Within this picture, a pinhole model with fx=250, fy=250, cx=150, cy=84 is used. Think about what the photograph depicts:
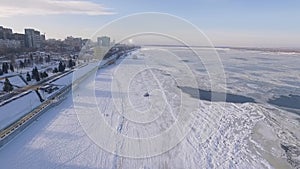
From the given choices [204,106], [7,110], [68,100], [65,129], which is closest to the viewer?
[65,129]

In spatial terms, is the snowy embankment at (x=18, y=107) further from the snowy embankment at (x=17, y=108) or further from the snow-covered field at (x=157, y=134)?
the snow-covered field at (x=157, y=134)

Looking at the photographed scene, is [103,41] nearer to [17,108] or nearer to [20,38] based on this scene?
[20,38]

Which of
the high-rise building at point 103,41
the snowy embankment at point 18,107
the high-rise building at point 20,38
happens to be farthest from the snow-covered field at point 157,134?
the high-rise building at point 20,38

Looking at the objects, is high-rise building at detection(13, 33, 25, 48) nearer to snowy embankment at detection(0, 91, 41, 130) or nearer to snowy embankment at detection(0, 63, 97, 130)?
snowy embankment at detection(0, 63, 97, 130)

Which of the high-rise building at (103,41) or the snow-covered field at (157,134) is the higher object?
the high-rise building at (103,41)

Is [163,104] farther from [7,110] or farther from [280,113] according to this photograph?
[7,110]

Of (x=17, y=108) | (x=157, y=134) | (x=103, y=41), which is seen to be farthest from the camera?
(x=103, y=41)

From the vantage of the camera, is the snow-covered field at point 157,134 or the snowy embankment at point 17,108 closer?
the snow-covered field at point 157,134

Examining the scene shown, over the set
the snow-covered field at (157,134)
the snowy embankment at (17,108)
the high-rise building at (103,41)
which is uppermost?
the high-rise building at (103,41)

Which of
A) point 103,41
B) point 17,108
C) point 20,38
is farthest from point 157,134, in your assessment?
point 20,38

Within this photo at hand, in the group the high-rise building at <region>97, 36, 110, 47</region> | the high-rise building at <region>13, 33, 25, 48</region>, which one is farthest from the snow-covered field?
the high-rise building at <region>13, 33, 25, 48</region>

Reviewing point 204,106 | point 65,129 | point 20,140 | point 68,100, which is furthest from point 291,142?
point 68,100
